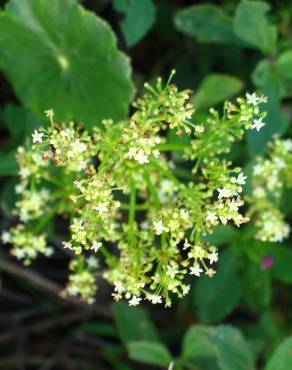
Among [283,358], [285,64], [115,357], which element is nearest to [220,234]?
[283,358]

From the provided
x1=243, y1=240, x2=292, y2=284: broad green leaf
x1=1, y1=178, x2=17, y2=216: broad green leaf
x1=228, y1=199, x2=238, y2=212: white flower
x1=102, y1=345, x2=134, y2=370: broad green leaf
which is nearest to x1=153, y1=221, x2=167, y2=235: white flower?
x1=228, y1=199, x2=238, y2=212: white flower

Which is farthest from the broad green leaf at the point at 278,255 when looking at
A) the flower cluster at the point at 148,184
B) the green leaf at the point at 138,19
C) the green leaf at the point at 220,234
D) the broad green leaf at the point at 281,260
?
the green leaf at the point at 138,19

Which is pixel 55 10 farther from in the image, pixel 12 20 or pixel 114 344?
pixel 114 344

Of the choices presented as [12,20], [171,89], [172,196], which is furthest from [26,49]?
[171,89]

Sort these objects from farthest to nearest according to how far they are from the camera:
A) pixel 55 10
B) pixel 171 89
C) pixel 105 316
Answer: pixel 105 316, pixel 55 10, pixel 171 89

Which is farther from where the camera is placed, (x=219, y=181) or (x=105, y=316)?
(x=105, y=316)

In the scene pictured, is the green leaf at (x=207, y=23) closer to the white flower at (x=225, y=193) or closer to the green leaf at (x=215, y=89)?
the green leaf at (x=215, y=89)

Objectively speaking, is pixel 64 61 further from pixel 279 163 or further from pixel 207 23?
pixel 279 163

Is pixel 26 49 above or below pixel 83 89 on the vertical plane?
above
